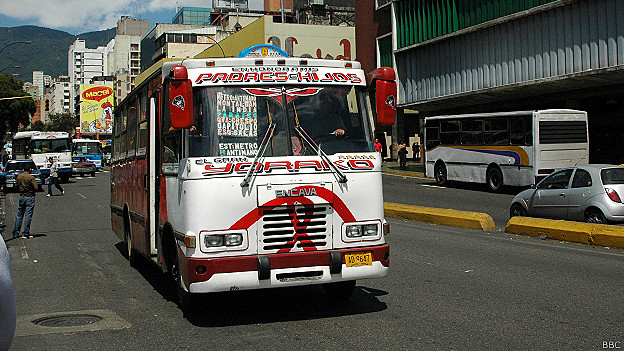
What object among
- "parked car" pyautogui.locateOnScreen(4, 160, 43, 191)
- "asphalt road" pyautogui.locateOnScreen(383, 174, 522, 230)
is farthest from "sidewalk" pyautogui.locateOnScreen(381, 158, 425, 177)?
"parked car" pyautogui.locateOnScreen(4, 160, 43, 191)

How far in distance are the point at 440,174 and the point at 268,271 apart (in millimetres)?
26383

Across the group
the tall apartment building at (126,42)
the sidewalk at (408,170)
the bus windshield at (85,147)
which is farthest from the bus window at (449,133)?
the tall apartment building at (126,42)

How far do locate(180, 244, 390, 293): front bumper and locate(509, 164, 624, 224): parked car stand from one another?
930cm

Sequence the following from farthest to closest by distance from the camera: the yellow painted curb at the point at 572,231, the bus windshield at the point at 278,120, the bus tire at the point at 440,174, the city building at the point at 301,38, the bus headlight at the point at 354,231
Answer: the city building at the point at 301,38 < the bus tire at the point at 440,174 < the yellow painted curb at the point at 572,231 < the bus headlight at the point at 354,231 < the bus windshield at the point at 278,120

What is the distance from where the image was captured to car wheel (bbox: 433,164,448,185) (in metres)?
32.3

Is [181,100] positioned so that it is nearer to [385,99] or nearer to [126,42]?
[385,99]

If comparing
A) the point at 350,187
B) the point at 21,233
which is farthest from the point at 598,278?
the point at 21,233

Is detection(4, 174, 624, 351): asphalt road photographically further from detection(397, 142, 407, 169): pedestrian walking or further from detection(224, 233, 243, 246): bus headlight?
detection(397, 142, 407, 169): pedestrian walking

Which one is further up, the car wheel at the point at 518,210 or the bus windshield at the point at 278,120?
the bus windshield at the point at 278,120

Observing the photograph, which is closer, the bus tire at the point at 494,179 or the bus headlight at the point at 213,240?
the bus headlight at the point at 213,240

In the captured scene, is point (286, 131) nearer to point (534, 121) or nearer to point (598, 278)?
point (598, 278)

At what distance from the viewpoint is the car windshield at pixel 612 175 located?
15.0m

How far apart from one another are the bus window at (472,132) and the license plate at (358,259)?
2268cm

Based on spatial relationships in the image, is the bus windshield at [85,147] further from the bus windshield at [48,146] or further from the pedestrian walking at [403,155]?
the pedestrian walking at [403,155]
